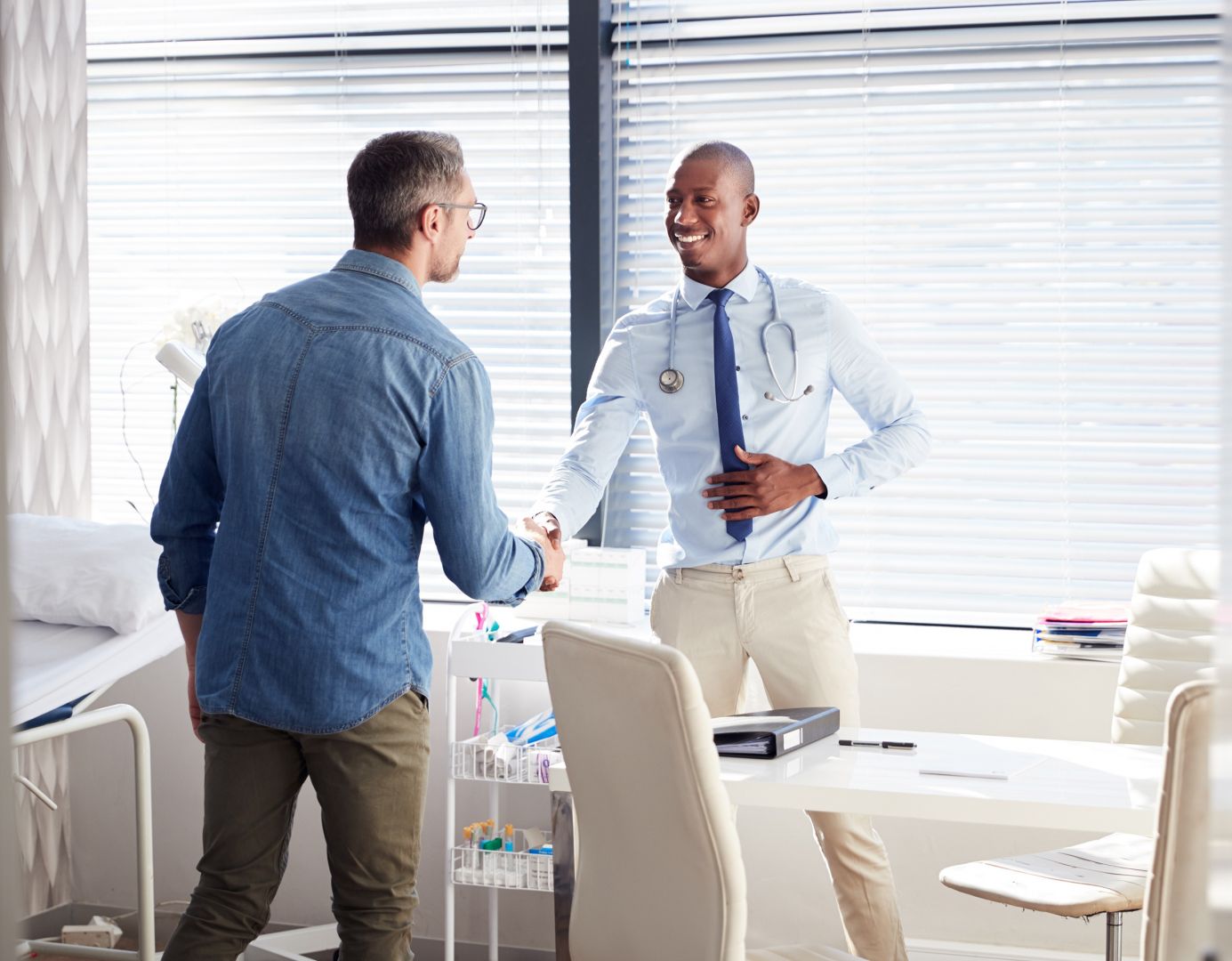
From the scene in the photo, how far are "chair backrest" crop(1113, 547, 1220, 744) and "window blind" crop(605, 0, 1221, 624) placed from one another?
640mm

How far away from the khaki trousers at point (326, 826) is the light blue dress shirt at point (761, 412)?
95 cm

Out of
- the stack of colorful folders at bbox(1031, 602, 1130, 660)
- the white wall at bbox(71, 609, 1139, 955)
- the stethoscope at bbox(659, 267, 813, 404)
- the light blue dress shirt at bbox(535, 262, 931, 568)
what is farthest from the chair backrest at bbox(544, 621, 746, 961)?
the stack of colorful folders at bbox(1031, 602, 1130, 660)

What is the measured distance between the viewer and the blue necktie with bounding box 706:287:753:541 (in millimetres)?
2564

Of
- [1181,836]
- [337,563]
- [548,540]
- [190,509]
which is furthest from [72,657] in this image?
[1181,836]

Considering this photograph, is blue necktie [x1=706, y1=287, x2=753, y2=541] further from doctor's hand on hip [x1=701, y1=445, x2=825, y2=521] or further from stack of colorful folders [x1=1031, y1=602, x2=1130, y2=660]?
stack of colorful folders [x1=1031, y1=602, x2=1130, y2=660]

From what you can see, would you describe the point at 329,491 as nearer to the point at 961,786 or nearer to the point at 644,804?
the point at 644,804

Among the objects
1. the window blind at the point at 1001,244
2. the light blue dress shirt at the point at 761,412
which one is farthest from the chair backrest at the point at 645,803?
the window blind at the point at 1001,244

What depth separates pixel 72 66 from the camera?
3.45 metres

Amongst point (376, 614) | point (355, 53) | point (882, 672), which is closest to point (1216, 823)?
point (376, 614)

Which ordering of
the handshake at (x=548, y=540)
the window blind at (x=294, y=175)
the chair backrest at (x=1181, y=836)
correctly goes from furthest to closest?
the window blind at (x=294, y=175)
the handshake at (x=548, y=540)
the chair backrest at (x=1181, y=836)

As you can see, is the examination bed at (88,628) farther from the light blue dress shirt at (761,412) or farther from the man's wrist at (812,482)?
the man's wrist at (812,482)

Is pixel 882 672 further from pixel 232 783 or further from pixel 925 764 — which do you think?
pixel 232 783

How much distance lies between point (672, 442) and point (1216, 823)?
7.79 ft

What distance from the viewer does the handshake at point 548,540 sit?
7.39 feet
